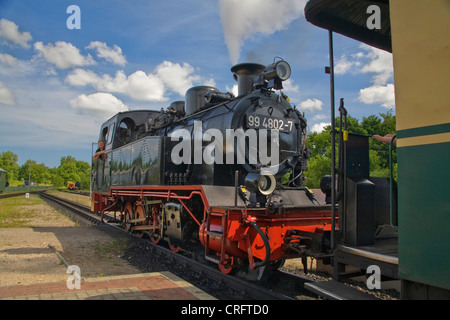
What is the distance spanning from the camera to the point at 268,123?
6027 mm

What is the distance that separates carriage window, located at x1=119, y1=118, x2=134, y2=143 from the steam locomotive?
177cm

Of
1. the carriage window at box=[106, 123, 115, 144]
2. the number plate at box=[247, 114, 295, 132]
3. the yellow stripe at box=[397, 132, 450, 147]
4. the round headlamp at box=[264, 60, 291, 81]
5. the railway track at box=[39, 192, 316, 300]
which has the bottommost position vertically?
the railway track at box=[39, 192, 316, 300]

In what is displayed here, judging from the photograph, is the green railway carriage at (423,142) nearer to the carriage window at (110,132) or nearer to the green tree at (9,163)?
the carriage window at (110,132)

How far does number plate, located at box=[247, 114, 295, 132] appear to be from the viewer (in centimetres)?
584

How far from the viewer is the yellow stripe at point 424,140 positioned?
193cm

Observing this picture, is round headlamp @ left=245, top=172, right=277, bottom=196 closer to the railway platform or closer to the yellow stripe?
the railway platform

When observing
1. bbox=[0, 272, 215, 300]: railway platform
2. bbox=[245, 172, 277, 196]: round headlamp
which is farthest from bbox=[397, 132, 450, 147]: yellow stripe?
bbox=[0, 272, 215, 300]: railway platform

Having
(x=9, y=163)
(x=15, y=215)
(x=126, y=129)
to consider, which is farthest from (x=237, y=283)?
(x=9, y=163)

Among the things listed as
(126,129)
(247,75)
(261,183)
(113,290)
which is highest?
(247,75)

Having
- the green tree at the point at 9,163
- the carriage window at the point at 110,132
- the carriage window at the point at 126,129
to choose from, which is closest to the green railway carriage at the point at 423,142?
the carriage window at the point at 126,129

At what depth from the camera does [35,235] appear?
9.70 m

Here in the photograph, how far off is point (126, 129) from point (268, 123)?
6101 millimetres

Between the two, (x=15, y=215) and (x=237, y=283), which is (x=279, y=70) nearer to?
(x=237, y=283)
